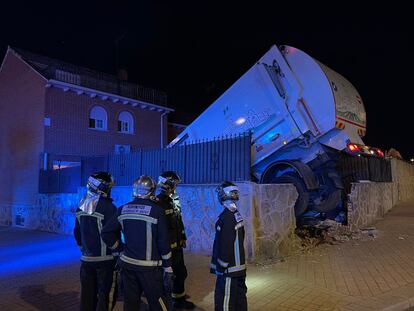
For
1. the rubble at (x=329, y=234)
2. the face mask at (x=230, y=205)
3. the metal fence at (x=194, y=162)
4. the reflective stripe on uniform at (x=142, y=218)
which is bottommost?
the rubble at (x=329, y=234)

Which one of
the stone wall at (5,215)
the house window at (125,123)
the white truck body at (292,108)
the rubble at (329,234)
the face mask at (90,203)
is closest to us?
the face mask at (90,203)

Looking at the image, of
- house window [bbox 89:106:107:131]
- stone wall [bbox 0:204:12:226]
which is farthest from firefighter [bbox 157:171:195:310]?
stone wall [bbox 0:204:12:226]

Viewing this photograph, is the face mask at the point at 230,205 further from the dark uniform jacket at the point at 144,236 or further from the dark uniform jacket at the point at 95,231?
the dark uniform jacket at the point at 95,231

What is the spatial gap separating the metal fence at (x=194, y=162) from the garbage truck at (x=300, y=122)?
63 centimetres

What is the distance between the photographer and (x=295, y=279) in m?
6.39

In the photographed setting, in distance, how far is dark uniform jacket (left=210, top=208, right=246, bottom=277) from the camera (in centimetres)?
432

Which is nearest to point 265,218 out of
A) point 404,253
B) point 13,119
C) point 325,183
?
point 325,183

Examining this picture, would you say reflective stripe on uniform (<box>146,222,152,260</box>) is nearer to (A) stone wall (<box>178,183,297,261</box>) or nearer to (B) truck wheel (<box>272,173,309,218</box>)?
(A) stone wall (<box>178,183,297,261</box>)

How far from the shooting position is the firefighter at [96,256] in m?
4.54

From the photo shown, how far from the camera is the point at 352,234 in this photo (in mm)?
10617

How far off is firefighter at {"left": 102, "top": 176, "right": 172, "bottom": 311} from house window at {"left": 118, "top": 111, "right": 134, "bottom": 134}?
17.2 meters

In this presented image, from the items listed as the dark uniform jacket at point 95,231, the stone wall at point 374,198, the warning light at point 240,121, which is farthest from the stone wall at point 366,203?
the dark uniform jacket at point 95,231

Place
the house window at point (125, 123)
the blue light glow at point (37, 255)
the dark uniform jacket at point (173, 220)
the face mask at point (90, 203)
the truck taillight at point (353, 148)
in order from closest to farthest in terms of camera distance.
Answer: the face mask at point (90, 203)
the dark uniform jacket at point (173, 220)
the blue light glow at point (37, 255)
the truck taillight at point (353, 148)
the house window at point (125, 123)

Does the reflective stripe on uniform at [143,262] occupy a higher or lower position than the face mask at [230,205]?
lower
